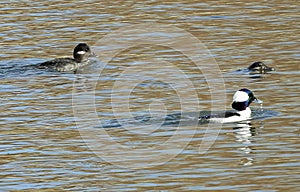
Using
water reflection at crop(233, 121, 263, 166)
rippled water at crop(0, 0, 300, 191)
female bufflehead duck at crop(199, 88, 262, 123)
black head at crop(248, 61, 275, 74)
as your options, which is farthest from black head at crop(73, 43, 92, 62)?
water reflection at crop(233, 121, 263, 166)

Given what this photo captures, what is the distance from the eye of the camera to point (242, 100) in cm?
1523

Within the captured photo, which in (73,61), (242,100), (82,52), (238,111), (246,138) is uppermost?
(82,52)

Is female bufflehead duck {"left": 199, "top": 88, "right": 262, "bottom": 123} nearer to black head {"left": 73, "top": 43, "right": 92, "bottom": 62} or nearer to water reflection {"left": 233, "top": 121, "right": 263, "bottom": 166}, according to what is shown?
water reflection {"left": 233, "top": 121, "right": 263, "bottom": 166}

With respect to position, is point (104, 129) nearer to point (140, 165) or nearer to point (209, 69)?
point (140, 165)

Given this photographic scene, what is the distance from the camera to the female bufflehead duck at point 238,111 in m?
14.7

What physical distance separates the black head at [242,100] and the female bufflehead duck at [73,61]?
5.45 m

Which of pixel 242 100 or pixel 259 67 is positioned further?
pixel 259 67

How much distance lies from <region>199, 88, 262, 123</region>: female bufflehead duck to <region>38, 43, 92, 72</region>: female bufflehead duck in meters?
5.42

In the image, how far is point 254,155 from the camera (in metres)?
12.4

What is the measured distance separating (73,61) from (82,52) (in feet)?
0.98

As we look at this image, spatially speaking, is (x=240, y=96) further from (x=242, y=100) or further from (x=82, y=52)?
(x=82, y=52)

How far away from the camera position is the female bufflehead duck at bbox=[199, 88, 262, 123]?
1474 centimetres

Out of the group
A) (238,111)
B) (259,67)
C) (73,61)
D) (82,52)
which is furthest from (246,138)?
(82,52)

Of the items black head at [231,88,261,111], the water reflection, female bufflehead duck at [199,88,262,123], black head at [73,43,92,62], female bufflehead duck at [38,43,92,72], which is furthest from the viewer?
black head at [73,43,92,62]
